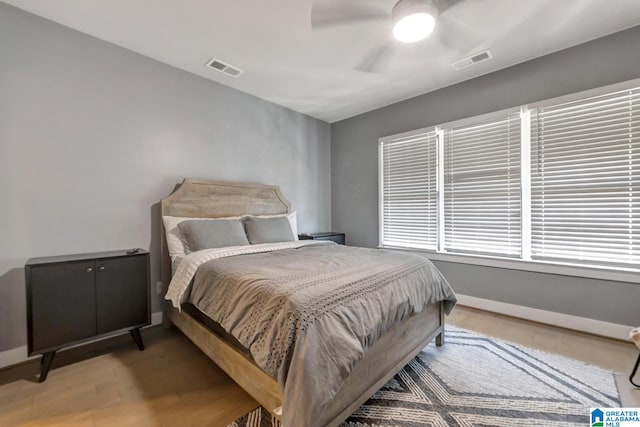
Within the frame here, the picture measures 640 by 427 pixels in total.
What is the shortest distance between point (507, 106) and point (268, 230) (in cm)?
310

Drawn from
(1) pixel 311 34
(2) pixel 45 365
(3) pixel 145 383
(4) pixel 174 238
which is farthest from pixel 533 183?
(2) pixel 45 365

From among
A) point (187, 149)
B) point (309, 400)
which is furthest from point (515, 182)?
point (187, 149)

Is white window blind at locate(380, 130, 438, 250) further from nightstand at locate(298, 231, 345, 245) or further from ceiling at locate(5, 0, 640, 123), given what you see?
ceiling at locate(5, 0, 640, 123)

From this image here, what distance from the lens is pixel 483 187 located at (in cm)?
319

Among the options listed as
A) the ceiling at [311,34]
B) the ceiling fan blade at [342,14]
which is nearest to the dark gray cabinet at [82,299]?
the ceiling at [311,34]

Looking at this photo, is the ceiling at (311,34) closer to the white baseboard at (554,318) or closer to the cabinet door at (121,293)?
the cabinet door at (121,293)

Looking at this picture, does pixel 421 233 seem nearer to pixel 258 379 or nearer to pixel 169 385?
pixel 258 379

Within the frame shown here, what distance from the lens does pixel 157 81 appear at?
2811 mm

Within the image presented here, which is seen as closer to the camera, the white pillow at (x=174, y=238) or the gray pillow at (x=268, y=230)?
the white pillow at (x=174, y=238)

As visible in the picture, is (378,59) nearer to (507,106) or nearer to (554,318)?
(507,106)

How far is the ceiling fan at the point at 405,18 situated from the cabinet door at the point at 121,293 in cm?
256

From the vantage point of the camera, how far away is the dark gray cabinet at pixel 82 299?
183 centimetres

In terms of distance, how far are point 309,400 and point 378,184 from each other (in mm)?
3478

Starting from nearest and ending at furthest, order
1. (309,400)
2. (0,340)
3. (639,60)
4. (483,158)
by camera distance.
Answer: (309,400), (0,340), (639,60), (483,158)
